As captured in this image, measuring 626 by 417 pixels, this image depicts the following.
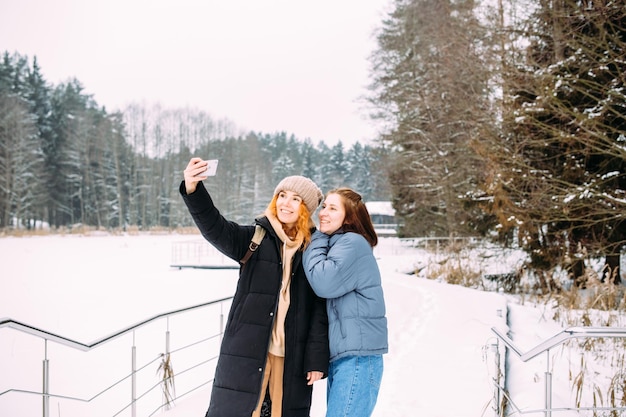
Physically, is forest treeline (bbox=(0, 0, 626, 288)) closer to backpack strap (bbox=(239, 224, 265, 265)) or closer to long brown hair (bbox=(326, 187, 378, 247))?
long brown hair (bbox=(326, 187, 378, 247))

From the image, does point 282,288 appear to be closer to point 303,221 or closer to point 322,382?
point 303,221

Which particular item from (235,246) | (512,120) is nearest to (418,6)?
(512,120)

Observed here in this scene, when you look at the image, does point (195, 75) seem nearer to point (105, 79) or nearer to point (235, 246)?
point (105, 79)

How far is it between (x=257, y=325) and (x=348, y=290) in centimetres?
41

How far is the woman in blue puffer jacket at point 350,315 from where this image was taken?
2076 millimetres

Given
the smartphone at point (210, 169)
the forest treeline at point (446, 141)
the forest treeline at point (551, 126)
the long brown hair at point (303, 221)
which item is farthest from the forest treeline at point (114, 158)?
the smartphone at point (210, 169)

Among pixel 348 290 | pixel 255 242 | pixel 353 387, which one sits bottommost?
pixel 353 387

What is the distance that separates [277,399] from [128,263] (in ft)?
55.2

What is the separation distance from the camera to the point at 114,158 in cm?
4203

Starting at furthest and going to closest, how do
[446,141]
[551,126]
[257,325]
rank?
[446,141] < [551,126] < [257,325]

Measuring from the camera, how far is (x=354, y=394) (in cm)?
212

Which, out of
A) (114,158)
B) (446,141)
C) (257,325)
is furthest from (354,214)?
(114,158)

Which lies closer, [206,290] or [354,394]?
[354,394]

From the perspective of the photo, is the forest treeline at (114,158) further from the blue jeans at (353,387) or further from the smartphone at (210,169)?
the smartphone at (210,169)
